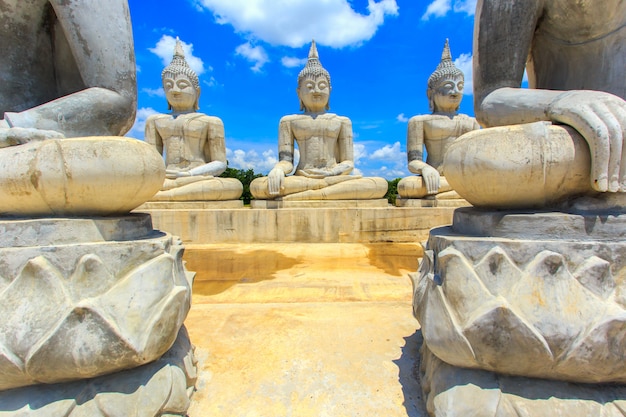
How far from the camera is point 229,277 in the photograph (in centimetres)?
334

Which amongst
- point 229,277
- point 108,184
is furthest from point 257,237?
point 108,184

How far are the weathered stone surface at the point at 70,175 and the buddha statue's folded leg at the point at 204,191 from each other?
4.27m

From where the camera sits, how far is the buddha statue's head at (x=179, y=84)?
6613 millimetres

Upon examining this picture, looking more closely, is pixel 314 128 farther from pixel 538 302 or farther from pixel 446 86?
pixel 538 302

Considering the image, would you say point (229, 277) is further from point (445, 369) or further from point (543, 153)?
point (543, 153)

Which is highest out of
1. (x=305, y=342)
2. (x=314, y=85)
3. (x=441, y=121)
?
(x=314, y=85)

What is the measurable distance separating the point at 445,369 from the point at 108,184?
1.59 metres

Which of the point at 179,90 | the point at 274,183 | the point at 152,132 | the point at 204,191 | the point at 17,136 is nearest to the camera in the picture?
the point at 17,136

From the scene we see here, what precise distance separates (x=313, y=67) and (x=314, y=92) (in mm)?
526

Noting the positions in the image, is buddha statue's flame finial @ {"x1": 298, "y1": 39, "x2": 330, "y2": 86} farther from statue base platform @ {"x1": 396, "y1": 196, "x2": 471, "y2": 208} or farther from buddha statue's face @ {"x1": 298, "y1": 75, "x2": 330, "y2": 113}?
statue base platform @ {"x1": 396, "y1": 196, "x2": 471, "y2": 208}

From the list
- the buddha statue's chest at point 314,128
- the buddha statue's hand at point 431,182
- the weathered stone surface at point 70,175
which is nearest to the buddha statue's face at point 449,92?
the buddha statue's hand at point 431,182

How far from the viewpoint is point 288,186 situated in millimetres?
5633

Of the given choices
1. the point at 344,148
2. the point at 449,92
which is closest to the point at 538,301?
the point at 344,148

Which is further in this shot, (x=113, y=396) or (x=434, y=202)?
(x=434, y=202)
